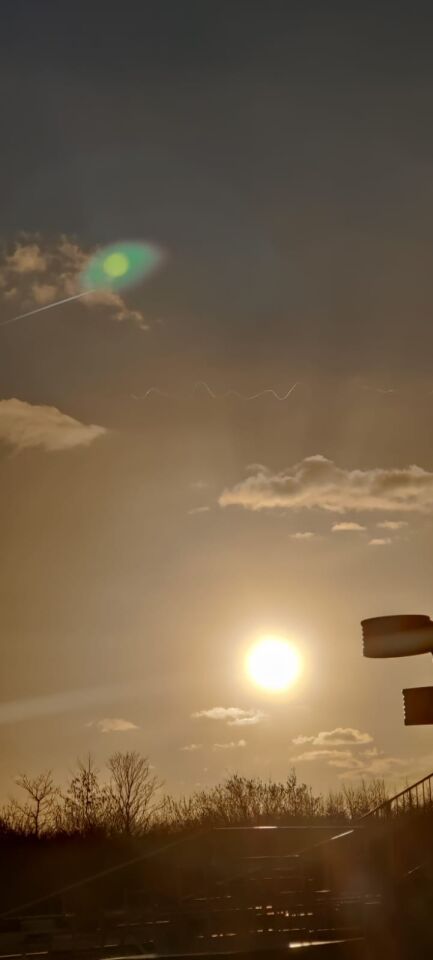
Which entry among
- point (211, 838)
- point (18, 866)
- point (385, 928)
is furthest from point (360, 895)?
point (18, 866)

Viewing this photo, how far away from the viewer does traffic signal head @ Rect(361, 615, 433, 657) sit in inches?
449

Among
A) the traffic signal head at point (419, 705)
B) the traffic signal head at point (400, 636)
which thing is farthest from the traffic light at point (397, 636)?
the traffic signal head at point (419, 705)

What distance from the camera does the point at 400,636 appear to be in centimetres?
1151

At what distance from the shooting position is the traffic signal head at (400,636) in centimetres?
1141

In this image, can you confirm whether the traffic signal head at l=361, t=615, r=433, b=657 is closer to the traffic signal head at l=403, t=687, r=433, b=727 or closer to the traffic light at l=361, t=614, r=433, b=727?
the traffic light at l=361, t=614, r=433, b=727

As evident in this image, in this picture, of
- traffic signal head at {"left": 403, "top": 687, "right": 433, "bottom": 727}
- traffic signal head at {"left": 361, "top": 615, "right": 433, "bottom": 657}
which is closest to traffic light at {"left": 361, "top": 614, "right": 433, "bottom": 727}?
traffic signal head at {"left": 361, "top": 615, "right": 433, "bottom": 657}

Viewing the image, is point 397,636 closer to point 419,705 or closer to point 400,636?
point 400,636

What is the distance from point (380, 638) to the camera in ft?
38.1

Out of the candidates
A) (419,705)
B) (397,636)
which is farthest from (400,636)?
(419,705)

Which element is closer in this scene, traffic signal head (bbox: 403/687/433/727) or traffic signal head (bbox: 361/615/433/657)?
traffic signal head (bbox: 403/687/433/727)

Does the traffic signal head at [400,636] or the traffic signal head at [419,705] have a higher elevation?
the traffic signal head at [400,636]

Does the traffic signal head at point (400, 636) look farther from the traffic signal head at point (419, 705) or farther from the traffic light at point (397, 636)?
the traffic signal head at point (419, 705)

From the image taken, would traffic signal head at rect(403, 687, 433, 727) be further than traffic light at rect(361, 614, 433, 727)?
No

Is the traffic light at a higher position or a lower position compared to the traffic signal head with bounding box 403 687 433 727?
higher
